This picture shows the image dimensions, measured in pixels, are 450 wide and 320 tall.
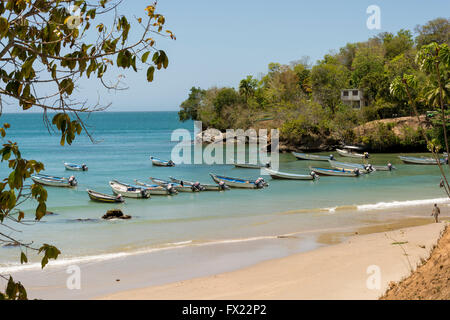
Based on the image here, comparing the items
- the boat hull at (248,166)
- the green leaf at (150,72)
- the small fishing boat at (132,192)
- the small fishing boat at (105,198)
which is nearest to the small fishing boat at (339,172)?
the boat hull at (248,166)

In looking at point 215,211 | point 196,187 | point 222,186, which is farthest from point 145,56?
point 222,186

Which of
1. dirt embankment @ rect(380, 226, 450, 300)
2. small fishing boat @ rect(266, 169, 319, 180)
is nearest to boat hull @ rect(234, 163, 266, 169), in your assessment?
small fishing boat @ rect(266, 169, 319, 180)

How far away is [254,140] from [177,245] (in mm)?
60413

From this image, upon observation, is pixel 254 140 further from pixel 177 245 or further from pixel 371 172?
pixel 177 245

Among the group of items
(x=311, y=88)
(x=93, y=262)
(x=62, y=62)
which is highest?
(x=311, y=88)

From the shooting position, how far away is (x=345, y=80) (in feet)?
295

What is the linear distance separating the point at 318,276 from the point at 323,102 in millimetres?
68822

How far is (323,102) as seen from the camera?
80625 millimetres

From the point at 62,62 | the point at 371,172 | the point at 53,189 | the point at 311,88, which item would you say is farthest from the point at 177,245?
the point at 311,88

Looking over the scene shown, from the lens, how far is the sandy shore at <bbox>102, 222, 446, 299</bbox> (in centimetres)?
1256

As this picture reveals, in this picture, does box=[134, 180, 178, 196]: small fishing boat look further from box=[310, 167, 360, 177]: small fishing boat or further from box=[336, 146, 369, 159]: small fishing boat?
box=[336, 146, 369, 159]: small fishing boat

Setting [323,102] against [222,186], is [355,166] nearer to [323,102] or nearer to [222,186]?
[222,186]

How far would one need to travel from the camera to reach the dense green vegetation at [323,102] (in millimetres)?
69562

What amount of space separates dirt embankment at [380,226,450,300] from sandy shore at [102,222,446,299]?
67.1 inches
